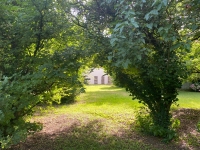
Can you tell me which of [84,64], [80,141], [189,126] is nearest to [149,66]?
[84,64]

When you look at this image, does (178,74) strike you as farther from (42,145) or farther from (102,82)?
(102,82)

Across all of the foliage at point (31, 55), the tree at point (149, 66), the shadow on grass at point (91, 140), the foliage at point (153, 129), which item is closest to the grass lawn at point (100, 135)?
the shadow on grass at point (91, 140)

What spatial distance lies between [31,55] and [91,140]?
7.75ft

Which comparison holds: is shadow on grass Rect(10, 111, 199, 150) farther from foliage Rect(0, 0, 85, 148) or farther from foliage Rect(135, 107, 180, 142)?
foliage Rect(0, 0, 85, 148)

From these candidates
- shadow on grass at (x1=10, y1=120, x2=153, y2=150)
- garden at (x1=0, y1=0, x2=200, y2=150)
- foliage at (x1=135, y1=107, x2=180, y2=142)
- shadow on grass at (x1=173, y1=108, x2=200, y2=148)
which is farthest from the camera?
shadow on grass at (x1=173, y1=108, x2=200, y2=148)

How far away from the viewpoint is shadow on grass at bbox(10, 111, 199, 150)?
3.99 metres

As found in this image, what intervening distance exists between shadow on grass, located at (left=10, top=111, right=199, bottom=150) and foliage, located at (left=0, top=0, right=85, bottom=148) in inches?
23.7

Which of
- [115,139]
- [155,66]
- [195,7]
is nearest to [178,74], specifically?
[155,66]

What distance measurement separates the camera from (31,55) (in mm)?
3910

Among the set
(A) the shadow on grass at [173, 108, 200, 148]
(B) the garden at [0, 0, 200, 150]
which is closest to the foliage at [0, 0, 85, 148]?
(B) the garden at [0, 0, 200, 150]

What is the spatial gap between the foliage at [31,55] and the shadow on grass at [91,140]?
0.60 meters

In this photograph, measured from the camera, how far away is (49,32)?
363cm

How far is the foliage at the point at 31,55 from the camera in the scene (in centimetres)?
314

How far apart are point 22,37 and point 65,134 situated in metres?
2.65
